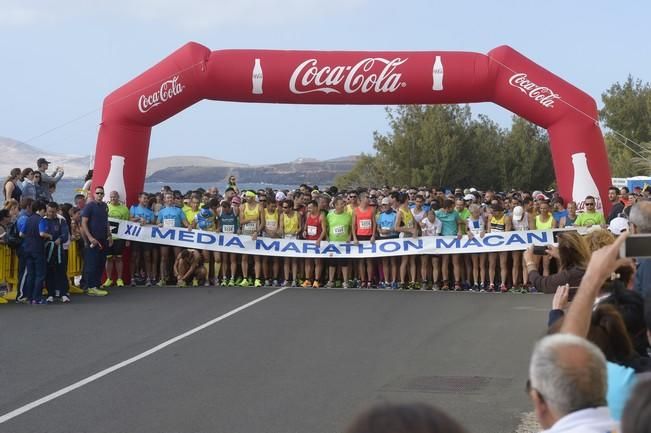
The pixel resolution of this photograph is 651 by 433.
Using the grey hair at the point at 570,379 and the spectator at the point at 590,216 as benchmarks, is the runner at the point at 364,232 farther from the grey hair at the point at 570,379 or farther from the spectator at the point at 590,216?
the grey hair at the point at 570,379

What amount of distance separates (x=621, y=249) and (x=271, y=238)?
14731mm

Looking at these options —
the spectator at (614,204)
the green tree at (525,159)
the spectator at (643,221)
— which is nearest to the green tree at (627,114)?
the green tree at (525,159)

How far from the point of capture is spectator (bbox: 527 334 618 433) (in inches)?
121

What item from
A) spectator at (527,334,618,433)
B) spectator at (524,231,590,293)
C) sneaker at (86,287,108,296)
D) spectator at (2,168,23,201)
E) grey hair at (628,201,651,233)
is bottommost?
sneaker at (86,287,108,296)

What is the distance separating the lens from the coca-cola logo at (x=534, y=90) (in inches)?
668

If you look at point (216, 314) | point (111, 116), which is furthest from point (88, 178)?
point (216, 314)

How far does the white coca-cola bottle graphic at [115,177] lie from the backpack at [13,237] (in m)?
2.81

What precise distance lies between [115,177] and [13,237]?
3055 mm

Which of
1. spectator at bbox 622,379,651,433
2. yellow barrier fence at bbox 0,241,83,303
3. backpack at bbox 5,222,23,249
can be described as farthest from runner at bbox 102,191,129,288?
spectator at bbox 622,379,651,433

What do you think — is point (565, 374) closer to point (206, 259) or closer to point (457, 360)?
point (457, 360)

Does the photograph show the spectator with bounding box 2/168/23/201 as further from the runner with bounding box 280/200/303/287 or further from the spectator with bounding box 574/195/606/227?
the spectator with bounding box 574/195/606/227

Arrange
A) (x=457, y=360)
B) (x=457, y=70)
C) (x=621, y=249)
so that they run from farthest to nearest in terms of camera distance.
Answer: (x=457, y=70) → (x=457, y=360) → (x=621, y=249)

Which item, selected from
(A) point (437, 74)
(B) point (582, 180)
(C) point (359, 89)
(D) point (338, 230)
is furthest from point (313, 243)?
(B) point (582, 180)

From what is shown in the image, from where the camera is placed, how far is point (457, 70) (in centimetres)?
1734
